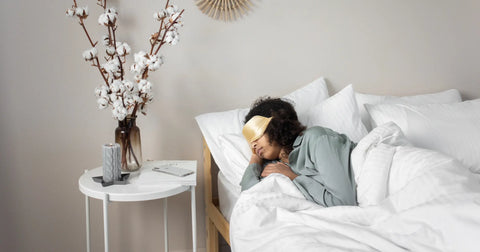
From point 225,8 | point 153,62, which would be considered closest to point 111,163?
point 153,62

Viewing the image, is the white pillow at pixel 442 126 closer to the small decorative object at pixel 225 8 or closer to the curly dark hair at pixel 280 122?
the curly dark hair at pixel 280 122

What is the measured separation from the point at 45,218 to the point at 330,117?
4.52 feet

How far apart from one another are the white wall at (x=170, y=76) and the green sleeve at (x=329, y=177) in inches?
30.0

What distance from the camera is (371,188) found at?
1245 millimetres

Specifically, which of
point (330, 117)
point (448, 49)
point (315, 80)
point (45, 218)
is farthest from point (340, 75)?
point (45, 218)

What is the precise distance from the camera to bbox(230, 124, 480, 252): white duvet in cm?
95

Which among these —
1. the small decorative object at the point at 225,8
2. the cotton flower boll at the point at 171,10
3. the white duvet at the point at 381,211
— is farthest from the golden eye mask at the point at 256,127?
the small decorative object at the point at 225,8

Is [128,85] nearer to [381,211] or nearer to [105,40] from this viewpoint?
[105,40]

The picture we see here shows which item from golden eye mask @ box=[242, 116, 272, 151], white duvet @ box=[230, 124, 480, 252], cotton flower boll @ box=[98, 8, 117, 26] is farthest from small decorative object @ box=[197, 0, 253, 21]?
white duvet @ box=[230, 124, 480, 252]

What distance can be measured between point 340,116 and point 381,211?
Answer: 743 mm

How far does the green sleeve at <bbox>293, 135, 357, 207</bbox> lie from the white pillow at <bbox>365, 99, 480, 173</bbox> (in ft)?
1.69

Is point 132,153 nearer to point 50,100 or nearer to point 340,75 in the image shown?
point 50,100

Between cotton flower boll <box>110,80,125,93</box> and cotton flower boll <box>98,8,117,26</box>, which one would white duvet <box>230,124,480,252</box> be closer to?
cotton flower boll <box>110,80,125,93</box>

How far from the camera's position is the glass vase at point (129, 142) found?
5.59 feet
